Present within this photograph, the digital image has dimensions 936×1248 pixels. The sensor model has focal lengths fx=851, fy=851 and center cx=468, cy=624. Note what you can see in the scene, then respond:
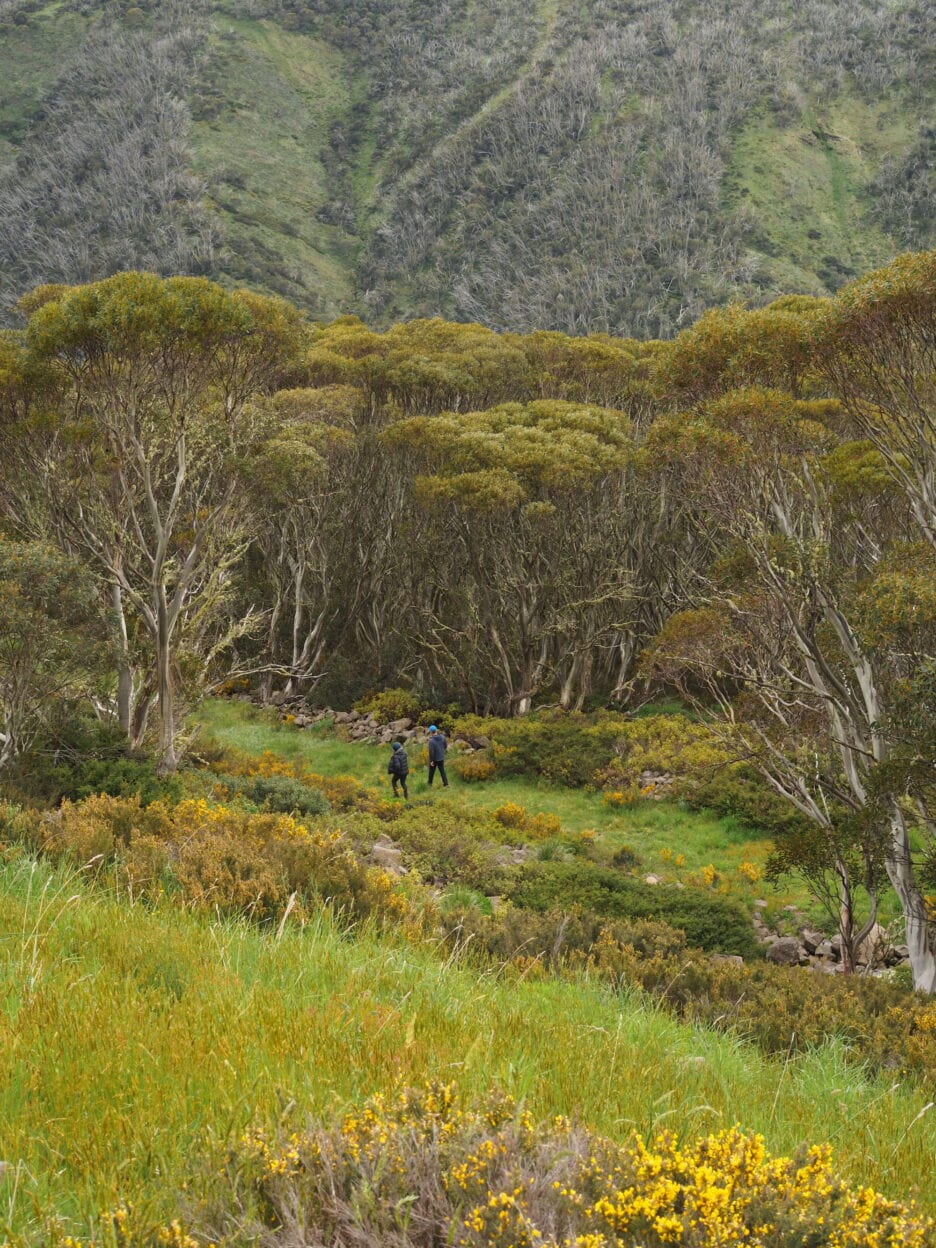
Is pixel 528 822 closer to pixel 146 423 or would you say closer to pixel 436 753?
pixel 436 753

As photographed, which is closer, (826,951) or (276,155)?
(826,951)

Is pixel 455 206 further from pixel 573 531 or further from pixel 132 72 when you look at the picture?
pixel 573 531

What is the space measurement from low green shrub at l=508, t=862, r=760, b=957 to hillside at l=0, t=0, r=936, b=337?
63109 millimetres

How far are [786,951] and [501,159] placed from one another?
97659 millimetres

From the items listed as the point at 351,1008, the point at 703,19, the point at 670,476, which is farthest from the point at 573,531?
the point at 703,19

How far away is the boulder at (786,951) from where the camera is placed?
12.1 m

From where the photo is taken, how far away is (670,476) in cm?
2680

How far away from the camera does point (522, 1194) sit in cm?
193

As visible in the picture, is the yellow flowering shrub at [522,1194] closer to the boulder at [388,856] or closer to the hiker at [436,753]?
the boulder at [388,856]

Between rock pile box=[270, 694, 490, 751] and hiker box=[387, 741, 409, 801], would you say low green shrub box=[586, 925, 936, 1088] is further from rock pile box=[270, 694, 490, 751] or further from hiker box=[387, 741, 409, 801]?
rock pile box=[270, 694, 490, 751]

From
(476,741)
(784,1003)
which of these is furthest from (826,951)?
(476,741)

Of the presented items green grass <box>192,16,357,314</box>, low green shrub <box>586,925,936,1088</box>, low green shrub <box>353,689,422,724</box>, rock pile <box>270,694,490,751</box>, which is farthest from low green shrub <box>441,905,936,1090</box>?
green grass <box>192,16,357,314</box>

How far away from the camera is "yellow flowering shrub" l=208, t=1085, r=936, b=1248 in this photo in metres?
1.85

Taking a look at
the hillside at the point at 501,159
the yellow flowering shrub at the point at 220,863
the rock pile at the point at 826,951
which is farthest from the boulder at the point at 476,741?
the hillside at the point at 501,159
